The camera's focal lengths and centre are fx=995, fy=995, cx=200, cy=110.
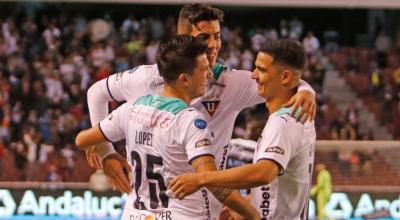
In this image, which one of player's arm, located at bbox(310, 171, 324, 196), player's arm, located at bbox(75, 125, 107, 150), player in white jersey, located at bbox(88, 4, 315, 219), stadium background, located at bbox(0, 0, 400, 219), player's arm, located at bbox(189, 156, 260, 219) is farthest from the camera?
stadium background, located at bbox(0, 0, 400, 219)

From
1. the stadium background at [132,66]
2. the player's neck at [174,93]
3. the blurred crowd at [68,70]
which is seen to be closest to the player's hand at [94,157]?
the player's neck at [174,93]

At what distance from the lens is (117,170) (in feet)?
17.4

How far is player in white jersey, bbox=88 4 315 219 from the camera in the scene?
528cm

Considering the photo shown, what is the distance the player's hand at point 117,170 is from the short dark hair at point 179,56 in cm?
87

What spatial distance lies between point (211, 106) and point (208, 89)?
94 mm

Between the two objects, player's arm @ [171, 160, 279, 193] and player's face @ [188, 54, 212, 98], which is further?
player's face @ [188, 54, 212, 98]

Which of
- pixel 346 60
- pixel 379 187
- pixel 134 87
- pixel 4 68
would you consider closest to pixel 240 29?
pixel 346 60

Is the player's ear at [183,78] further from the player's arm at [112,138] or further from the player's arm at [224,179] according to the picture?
the player's arm at [224,179]

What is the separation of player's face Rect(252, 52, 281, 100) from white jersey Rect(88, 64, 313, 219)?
0.79m

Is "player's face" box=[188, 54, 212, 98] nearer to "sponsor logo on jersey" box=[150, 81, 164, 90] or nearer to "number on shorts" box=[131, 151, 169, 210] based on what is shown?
"number on shorts" box=[131, 151, 169, 210]

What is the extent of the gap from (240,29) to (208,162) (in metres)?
17.3

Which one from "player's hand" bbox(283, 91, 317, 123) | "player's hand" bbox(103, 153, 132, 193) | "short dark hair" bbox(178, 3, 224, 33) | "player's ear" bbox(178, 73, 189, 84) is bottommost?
"player's hand" bbox(103, 153, 132, 193)

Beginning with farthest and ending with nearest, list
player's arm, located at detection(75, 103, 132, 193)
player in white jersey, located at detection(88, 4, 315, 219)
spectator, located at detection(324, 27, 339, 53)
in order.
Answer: spectator, located at detection(324, 27, 339, 53)
player in white jersey, located at detection(88, 4, 315, 219)
player's arm, located at detection(75, 103, 132, 193)

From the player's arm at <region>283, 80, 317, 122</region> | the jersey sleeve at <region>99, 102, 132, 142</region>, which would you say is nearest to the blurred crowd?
the jersey sleeve at <region>99, 102, 132, 142</region>
